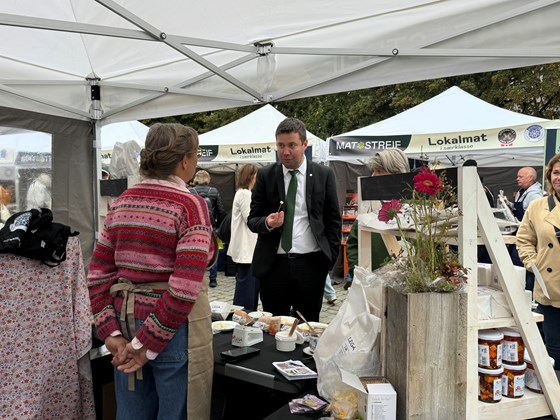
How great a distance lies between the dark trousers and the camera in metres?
2.79

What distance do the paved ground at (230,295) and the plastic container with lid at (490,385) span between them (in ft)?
12.8

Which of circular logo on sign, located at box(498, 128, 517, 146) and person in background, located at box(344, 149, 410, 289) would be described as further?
circular logo on sign, located at box(498, 128, 517, 146)

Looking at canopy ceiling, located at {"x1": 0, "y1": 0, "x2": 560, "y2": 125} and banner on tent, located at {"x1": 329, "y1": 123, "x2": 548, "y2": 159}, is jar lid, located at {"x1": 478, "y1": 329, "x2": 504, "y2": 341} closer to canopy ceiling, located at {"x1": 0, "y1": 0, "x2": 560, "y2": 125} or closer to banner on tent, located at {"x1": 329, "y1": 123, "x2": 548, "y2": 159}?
canopy ceiling, located at {"x1": 0, "y1": 0, "x2": 560, "y2": 125}

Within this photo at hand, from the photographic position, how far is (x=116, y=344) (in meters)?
1.66

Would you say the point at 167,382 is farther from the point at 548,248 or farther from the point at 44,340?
the point at 548,248

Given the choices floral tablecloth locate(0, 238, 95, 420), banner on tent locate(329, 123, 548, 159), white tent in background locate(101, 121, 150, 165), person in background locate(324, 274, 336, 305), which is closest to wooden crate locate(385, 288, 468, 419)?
floral tablecloth locate(0, 238, 95, 420)

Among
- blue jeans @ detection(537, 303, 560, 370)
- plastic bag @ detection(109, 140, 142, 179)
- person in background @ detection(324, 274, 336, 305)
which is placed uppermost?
plastic bag @ detection(109, 140, 142, 179)

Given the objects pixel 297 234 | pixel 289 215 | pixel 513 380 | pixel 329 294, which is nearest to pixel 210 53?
pixel 289 215

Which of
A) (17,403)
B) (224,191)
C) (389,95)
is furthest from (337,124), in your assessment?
(17,403)

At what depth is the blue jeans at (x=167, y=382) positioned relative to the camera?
1.65m

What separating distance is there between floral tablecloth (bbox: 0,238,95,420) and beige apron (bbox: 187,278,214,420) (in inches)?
34.6

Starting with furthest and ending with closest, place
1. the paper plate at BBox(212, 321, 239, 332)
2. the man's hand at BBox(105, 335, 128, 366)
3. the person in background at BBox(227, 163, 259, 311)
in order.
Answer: the person in background at BBox(227, 163, 259, 311) → the paper plate at BBox(212, 321, 239, 332) → the man's hand at BBox(105, 335, 128, 366)

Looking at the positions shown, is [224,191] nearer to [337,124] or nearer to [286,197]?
[286,197]

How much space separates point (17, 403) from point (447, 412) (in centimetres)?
192
